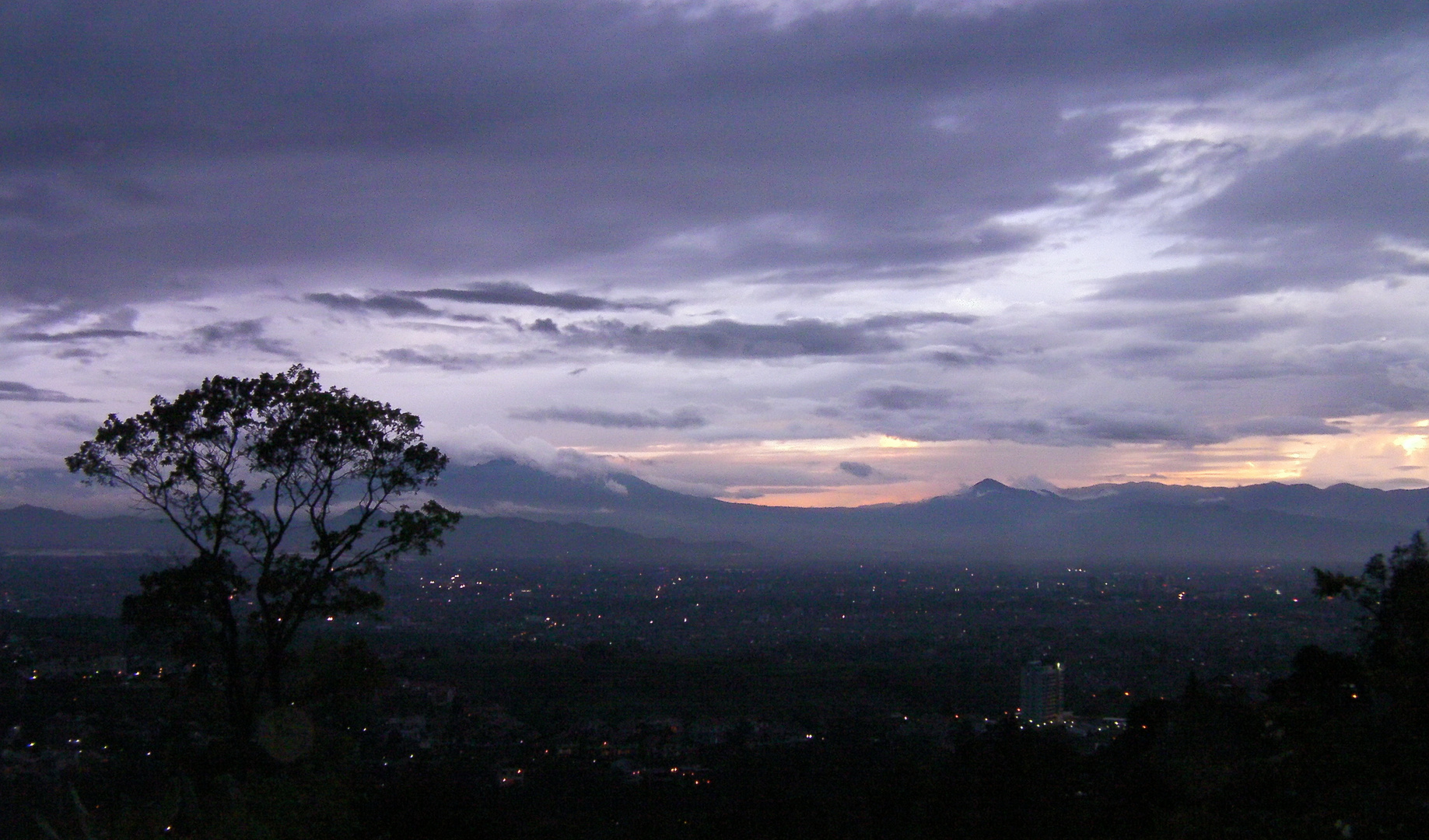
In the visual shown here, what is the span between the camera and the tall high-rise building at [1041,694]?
28.2 meters

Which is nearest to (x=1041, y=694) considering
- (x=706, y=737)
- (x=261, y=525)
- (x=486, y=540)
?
Answer: (x=706, y=737)

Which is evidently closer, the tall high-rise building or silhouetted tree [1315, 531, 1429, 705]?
silhouetted tree [1315, 531, 1429, 705]

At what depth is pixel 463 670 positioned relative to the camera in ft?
104

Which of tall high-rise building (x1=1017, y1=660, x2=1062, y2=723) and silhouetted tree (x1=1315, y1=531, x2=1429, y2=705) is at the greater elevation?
silhouetted tree (x1=1315, y1=531, x2=1429, y2=705)

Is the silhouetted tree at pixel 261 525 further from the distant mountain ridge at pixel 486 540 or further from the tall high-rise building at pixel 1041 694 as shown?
the distant mountain ridge at pixel 486 540

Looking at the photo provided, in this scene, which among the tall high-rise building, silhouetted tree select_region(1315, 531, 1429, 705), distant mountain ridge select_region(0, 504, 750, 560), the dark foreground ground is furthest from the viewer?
distant mountain ridge select_region(0, 504, 750, 560)

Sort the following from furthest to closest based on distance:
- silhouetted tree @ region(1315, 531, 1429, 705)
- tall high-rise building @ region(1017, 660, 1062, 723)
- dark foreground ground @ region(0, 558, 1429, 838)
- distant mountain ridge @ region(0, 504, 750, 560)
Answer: distant mountain ridge @ region(0, 504, 750, 560) < tall high-rise building @ region(1017, 660, 1062, 723) < dark foreground ground @ region(0, 558, 1429, 838) < silhouetted tree @ region(1315, 531, 1429, 705)

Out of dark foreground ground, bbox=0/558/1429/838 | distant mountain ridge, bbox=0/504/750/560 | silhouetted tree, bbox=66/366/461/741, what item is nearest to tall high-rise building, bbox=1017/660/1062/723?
dark foreground ground, bbox=0/558/1429/838

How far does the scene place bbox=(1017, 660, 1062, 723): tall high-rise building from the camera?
2820 cm

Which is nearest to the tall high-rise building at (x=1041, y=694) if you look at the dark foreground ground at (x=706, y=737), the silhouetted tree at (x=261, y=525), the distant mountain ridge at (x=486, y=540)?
the dark foreground ground at (x=706, y=737)

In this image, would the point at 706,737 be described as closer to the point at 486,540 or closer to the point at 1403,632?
the point at 1403,632

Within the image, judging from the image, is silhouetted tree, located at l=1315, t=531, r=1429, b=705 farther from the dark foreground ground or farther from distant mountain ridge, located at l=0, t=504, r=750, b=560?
distant mountain ridge, located at l=0, t=504, r=750, b=560

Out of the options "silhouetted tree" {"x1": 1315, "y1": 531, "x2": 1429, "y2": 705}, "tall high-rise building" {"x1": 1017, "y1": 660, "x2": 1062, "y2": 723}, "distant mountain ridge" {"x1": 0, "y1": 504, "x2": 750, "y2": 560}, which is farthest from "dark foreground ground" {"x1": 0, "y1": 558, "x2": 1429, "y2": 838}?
"distant mountain ridge" {"x1": 0, "y1": 504, "x2": 750, "y2": 560}

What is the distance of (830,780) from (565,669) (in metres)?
16.3
